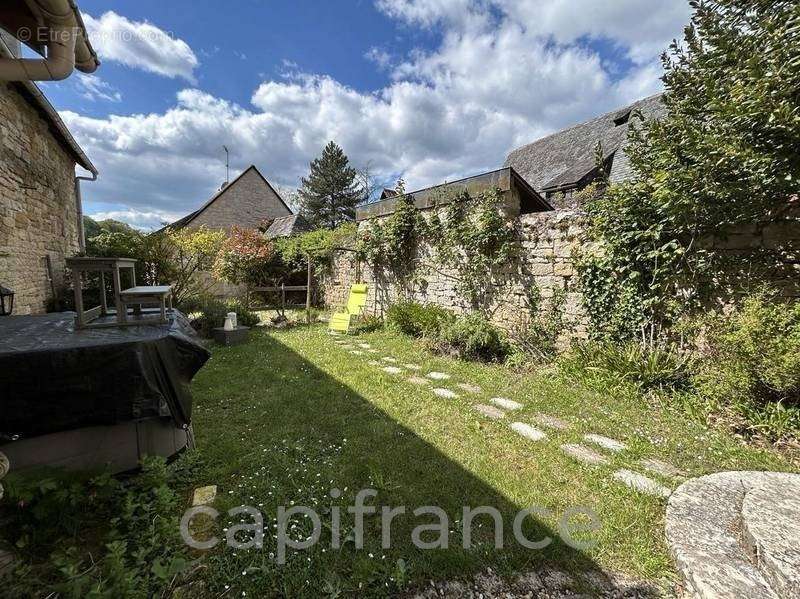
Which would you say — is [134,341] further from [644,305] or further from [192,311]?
[192,311]

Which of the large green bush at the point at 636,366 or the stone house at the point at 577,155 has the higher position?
the stone house at the point at 577,155

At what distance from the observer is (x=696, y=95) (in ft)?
11.5

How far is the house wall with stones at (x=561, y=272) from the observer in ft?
10.7

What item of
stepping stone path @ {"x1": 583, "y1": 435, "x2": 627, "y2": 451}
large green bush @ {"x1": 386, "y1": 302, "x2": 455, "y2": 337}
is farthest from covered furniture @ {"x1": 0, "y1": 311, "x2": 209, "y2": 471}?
large green bush @ {"x1": 386, "y1": 302, "x2": 455, "y2": 337}

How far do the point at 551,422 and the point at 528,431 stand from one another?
0.32 metres

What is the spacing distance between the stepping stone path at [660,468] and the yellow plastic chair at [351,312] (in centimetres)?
561

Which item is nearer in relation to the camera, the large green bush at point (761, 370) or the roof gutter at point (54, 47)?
the roof gutter at point (54, 47)

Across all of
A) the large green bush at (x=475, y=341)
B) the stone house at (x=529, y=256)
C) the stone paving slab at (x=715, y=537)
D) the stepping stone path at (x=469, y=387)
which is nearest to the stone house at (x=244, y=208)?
the stone house at (x=529, y=256)

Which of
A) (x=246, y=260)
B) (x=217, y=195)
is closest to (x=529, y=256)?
(x=246, y=260)

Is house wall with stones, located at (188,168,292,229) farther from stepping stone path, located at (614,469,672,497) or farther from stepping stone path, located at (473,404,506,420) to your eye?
stepping stone path, located at (614,469,672,497)

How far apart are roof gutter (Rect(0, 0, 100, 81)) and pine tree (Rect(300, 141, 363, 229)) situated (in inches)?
842

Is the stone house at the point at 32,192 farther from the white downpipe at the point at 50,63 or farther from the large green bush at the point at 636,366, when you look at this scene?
the large green bush at the point at 636,366

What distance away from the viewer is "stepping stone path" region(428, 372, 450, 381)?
4.27 metres

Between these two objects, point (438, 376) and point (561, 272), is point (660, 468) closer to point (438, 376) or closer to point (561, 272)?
point (438, 376)
